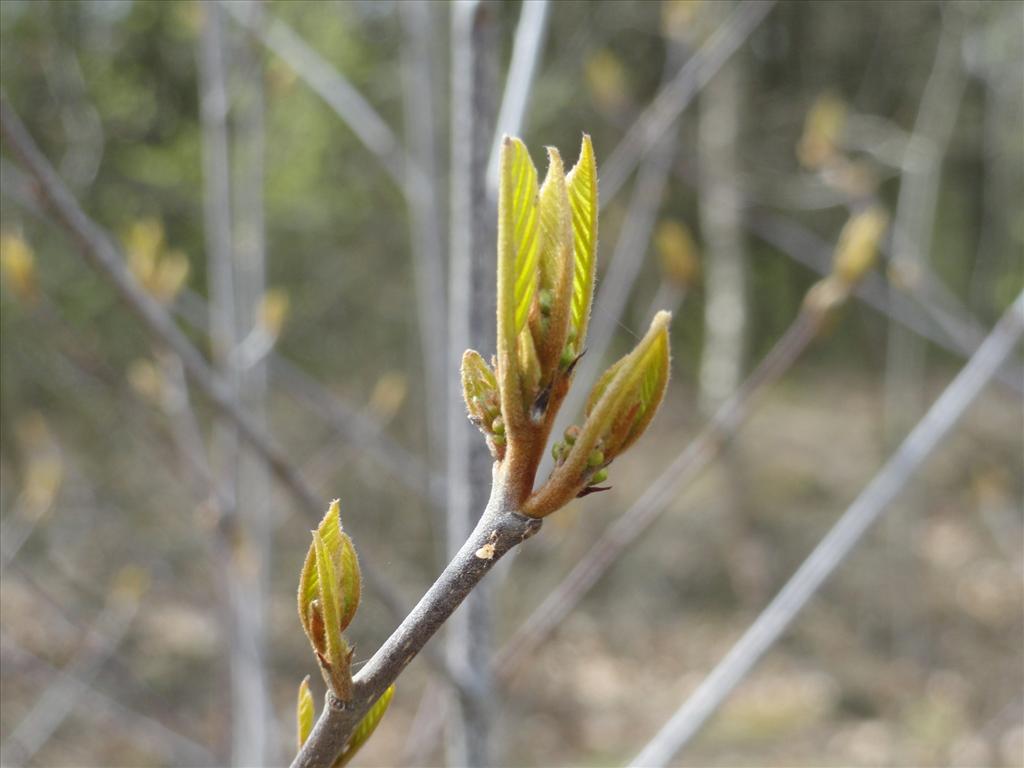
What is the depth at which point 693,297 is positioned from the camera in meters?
8.35

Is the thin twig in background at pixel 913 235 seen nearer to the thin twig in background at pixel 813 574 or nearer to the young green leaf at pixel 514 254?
the thin twig in background at pixel 813 574

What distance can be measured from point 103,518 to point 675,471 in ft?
16.1

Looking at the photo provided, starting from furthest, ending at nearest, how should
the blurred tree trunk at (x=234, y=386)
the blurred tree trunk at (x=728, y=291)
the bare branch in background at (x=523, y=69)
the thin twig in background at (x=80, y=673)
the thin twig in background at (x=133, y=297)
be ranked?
the blurred tree trunk at (x=728, y=291) → the thin twig in background at (x=80, y=673) → the blurred tree trunk at (x=234, y=386) → the bare branch in background at (x=523, y=69) → the thin twig in background at (x=133, y=297)

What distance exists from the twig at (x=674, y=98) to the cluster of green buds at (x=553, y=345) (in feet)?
3.24

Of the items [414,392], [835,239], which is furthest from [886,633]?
[835,239]

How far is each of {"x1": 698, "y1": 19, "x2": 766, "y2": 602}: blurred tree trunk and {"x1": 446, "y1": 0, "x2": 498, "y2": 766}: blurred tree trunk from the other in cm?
499

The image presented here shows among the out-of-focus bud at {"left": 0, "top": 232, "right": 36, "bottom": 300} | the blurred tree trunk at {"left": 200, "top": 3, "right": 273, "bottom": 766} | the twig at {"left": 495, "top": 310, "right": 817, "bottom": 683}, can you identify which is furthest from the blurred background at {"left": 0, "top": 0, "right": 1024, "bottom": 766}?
the twig at {"left": 495, "top": 310, "right": 817, "bottom": 683}

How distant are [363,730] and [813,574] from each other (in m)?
0.59

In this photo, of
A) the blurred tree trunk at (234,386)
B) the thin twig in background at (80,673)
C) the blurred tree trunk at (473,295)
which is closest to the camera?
the blurred tree trunk at (473,295)

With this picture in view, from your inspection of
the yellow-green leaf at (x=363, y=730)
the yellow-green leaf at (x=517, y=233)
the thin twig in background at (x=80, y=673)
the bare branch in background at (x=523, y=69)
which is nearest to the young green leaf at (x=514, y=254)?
the yellow-green leaf at (x=517, y=233)

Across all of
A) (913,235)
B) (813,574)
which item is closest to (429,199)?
(813,574)

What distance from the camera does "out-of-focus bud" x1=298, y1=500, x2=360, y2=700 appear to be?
324 mm

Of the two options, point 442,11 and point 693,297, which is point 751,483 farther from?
point 442,11

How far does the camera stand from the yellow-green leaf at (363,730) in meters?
0.37
